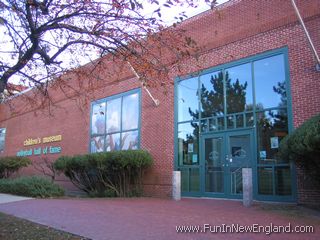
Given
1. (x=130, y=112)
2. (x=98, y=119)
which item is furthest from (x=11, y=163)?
(x=130, y=112)

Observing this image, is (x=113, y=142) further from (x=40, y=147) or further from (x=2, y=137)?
(x=2, y=137)

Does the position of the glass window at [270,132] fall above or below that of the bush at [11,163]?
above

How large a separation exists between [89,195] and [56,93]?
11.3 metres

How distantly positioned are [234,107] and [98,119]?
9.95 m

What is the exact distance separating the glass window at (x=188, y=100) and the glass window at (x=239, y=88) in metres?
1.80

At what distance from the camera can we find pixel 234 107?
1480 cm

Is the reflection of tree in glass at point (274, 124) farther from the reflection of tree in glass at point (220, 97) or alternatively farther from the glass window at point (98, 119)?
the glass window at point (98, 119)

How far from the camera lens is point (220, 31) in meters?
15.7

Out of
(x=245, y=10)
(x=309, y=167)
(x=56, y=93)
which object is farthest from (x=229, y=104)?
(x=56, y=93)

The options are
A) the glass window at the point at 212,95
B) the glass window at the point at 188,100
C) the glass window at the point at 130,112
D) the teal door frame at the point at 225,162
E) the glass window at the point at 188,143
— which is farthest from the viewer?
the glass window at the point at 130,112

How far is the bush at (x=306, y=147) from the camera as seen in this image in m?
9.37

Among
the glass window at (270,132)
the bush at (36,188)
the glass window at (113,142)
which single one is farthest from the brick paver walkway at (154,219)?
the glass window at (113,142)

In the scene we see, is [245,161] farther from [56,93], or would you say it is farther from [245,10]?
[56,93]

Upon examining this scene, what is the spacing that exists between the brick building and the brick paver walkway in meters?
1.73
